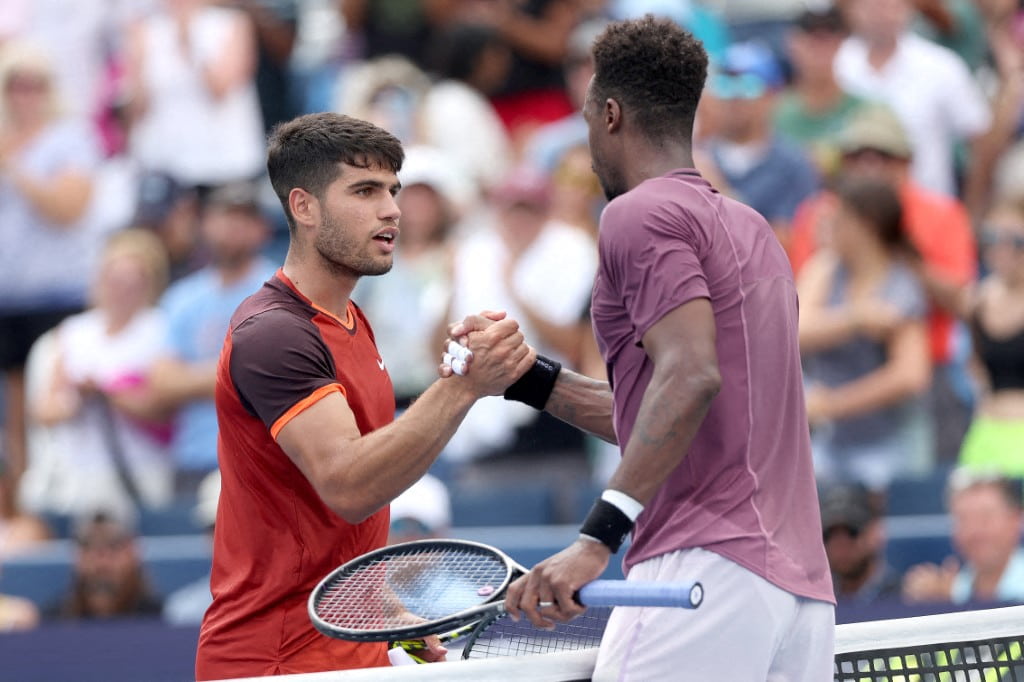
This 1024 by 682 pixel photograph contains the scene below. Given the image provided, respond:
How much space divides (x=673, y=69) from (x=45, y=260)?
6391 mm

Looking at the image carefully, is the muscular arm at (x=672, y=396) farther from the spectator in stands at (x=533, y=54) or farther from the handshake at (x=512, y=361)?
the spectator in stands at (x=533, y=54)

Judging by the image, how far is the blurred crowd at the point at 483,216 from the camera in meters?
6.63

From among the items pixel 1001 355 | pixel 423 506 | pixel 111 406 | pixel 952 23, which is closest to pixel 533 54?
pixel 952 23

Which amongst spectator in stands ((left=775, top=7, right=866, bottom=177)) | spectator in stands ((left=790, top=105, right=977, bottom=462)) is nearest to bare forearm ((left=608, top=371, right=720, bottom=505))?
spectator in stands ((left=790, top=105, right=977, bottom=462))

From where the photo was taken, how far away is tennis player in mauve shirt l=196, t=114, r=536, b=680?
3.17 metres

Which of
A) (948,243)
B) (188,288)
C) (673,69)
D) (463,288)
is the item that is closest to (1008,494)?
(948,243)

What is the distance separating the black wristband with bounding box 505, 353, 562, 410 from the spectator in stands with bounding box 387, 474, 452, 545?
167 cm

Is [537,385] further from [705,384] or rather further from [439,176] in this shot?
[439,176]

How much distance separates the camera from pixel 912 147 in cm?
780

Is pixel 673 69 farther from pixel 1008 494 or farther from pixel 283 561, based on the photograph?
pixel 1008 494

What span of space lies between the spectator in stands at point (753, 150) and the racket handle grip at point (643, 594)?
4815 mm

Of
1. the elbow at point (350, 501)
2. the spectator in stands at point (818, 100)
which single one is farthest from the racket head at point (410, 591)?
the spectator in stands at point (818, 100)

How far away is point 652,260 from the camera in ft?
9.42

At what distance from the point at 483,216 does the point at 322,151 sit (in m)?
4.63
